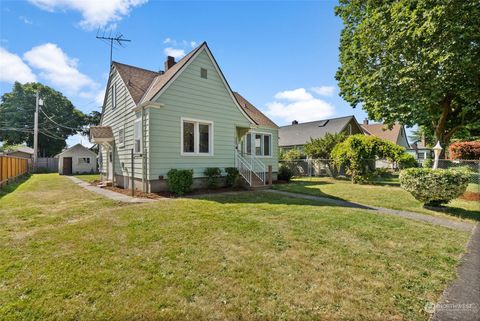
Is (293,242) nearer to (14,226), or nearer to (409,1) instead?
(14,226)

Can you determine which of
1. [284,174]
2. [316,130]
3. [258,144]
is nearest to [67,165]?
[258,144]

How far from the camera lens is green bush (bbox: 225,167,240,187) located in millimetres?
11484

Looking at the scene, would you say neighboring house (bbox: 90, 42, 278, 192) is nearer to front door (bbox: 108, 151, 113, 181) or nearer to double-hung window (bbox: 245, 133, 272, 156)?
front door (bbox: 108, 151, 113, 181)

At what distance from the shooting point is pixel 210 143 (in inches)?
445

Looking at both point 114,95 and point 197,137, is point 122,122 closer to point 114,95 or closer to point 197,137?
point 114,95

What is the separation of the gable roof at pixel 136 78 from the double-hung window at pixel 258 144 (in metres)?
6.58

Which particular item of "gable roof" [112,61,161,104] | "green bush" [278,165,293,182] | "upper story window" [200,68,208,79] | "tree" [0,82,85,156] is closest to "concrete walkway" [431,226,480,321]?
"upper story window" [200,68,208,79]

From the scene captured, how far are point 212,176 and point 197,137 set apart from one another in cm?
191

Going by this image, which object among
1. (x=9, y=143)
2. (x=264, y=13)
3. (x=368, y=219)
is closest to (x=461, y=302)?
(x=368, y=219)

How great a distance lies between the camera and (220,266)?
137 inches

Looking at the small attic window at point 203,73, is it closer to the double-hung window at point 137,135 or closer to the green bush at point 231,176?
the double-hung window at point 137,135

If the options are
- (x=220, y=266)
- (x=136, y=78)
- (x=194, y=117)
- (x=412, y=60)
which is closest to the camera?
(x=220, y=266)

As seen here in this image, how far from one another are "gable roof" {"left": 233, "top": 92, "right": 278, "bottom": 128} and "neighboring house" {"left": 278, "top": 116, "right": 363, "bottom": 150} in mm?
10242

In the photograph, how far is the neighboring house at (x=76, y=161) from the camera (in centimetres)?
2652
